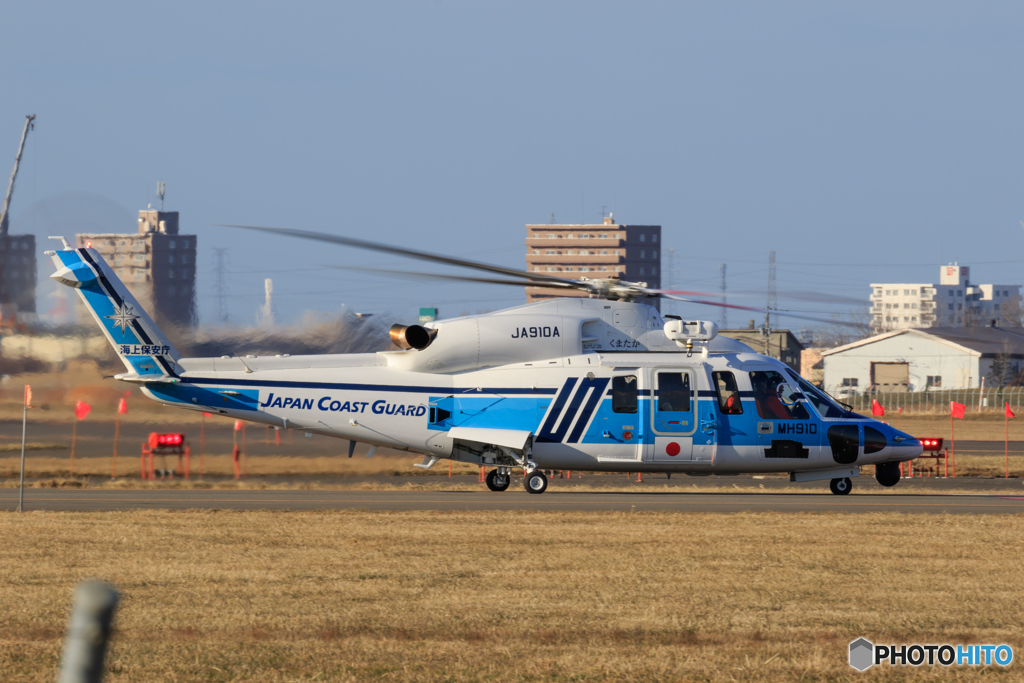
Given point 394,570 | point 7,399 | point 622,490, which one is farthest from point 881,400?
point 394,570

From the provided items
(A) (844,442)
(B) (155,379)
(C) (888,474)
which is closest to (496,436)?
(B) (155,379)

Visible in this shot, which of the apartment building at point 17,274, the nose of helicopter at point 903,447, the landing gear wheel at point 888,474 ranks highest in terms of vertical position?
the apartment building at point 17,274

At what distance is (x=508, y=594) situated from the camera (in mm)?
11469

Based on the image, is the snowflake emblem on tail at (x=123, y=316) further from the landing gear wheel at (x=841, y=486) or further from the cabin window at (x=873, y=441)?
the cabin window at (x=873, y=441)

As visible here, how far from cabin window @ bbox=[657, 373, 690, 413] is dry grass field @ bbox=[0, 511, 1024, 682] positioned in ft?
17.0

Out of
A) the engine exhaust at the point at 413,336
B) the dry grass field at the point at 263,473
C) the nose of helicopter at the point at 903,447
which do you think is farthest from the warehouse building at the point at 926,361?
the engine exhaust at the point at 413,336

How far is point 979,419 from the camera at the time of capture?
67125 mm

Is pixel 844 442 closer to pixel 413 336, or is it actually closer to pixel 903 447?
pixel 903 447

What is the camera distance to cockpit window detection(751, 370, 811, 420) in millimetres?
23359

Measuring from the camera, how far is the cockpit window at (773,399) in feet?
76.6

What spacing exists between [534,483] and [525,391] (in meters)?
2.04

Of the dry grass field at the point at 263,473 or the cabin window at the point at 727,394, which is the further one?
the dry grass field at the point at 263,473

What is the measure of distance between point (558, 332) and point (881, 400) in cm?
7230

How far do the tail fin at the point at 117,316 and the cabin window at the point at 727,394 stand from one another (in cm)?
1148
